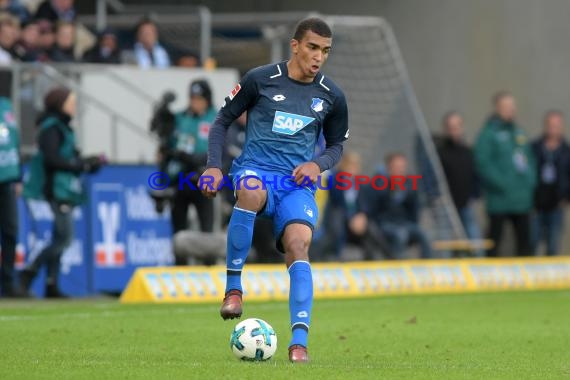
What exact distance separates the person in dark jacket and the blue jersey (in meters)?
7.03

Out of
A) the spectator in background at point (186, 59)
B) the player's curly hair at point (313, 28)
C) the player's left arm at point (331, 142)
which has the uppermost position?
the player's curly hair at point (313, 28)

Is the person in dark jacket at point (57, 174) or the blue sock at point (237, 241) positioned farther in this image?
the person in dark jacket at point (57, 174)

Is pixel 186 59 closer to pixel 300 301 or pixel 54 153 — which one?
pixel 54 153

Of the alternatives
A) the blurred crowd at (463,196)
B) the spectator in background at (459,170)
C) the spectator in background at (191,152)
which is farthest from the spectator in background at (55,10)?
the spectator in background at (459,170)

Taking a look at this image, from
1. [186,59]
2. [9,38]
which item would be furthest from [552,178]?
[9,38]

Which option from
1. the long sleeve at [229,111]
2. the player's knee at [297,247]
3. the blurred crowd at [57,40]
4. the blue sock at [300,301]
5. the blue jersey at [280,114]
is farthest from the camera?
the blurred crowd at [57,40]

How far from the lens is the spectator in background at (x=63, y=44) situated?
1916 centimetres

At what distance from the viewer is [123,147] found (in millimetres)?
18859

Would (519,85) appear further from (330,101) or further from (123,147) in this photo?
(330,101)

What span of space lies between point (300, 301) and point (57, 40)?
1142 centimetres

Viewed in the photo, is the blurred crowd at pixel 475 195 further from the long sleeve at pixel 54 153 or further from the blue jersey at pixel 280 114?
the blue jersey at pixel 280 114

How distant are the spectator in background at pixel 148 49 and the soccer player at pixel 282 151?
10.1 m

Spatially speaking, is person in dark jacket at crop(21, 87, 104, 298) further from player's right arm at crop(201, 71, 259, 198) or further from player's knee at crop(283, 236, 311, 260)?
player's knee at crop(283, 236, 311, 260)

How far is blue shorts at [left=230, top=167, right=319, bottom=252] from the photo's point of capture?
9000mm
